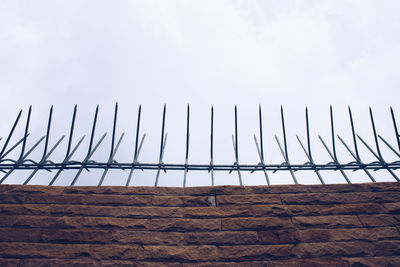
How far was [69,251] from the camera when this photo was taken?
6.63 ft

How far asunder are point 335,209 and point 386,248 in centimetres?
45

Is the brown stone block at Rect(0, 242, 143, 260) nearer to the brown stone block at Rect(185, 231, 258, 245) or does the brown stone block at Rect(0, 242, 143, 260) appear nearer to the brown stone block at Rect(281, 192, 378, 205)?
the brown stone block at Rect(185, 231, 258, 245)

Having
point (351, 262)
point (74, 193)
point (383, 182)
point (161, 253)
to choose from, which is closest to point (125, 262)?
A: point (161, 253)

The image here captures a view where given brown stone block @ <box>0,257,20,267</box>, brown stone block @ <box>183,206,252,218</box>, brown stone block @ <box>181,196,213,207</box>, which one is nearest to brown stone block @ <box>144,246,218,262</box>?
brown stone block @ <box>183,206,252,218</box>

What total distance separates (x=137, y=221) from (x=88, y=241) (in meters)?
0.41

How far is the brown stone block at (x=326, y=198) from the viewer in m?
2.36

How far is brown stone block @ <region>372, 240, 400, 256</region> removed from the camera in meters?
2.05

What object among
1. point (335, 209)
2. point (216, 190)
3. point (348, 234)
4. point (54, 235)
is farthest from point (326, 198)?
point (54, 235)

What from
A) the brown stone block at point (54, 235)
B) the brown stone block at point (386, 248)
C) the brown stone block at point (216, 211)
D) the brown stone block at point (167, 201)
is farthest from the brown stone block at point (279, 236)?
the brown stone block at point (54, 235)

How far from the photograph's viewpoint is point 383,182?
2.53 meters

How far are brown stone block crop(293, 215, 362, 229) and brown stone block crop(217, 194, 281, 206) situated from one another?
25cm

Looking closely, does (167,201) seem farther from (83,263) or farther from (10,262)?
(10,262)

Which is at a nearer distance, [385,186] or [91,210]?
[91,210]

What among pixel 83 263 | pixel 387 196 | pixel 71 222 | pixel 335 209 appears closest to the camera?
pixel 83 263
